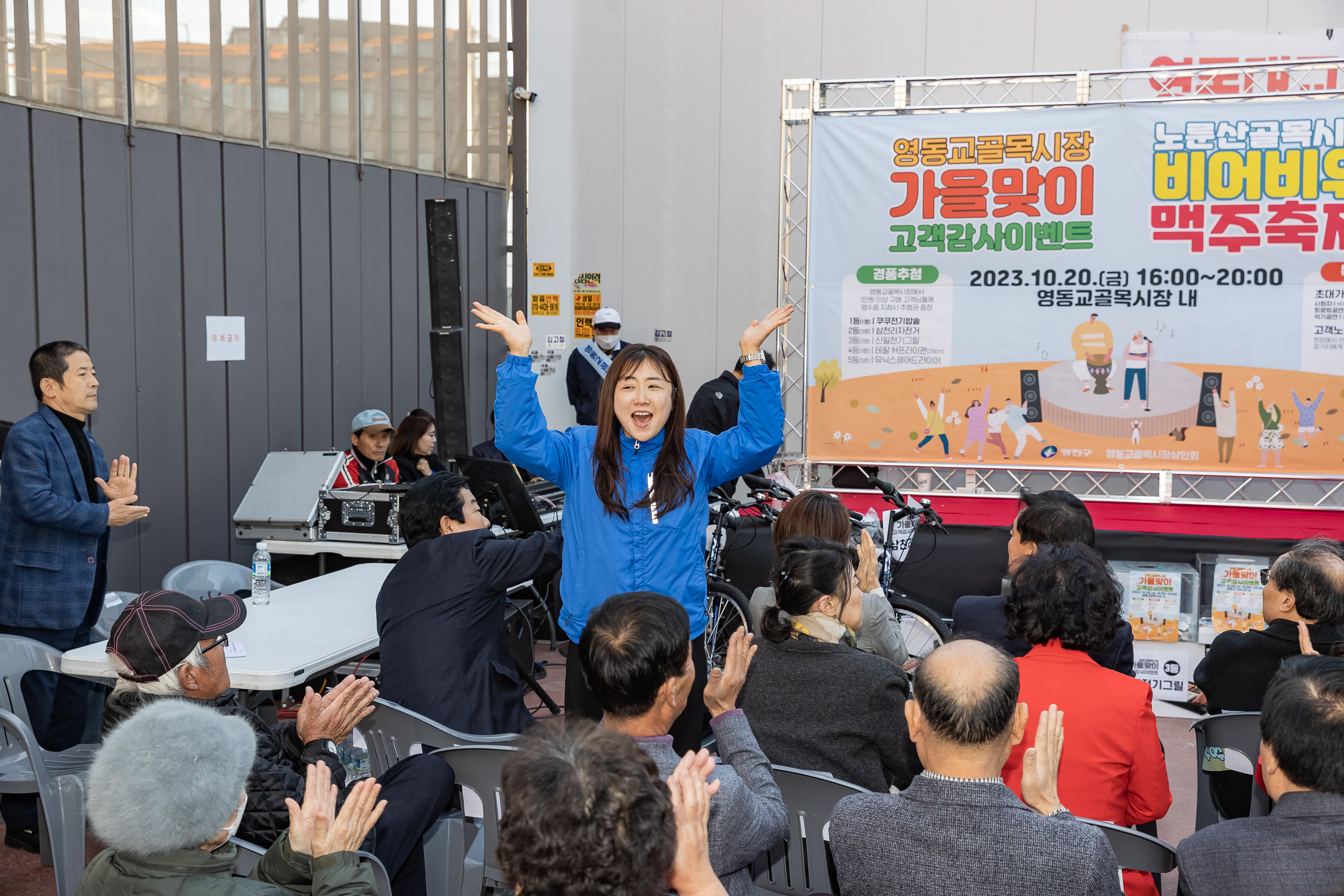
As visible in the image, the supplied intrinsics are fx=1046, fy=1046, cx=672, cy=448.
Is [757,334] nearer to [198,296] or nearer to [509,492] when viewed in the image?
[509,492]

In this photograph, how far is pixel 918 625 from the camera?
4.41 meters

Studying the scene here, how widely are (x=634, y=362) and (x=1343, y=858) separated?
1.68 meters

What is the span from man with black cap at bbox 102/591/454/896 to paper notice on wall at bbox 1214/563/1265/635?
3.95 m

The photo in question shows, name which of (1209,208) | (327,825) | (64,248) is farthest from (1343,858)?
(64,248)

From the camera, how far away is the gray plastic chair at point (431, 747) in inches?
89.5

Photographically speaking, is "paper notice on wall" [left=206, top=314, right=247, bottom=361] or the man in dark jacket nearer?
"paper notice on wall" [left=206, top=314, right=247, bottom=361]

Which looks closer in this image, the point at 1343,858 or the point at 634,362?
the point at 1343,858

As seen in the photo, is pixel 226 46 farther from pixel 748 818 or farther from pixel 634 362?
pixel 748 818

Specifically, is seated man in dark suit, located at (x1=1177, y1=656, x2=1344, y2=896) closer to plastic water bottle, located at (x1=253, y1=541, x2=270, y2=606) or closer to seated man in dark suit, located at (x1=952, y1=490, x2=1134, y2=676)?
seated man in dark suit, located at (x1=952, y1=490, x2=1134, y2=676)

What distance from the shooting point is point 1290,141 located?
501 centimetres

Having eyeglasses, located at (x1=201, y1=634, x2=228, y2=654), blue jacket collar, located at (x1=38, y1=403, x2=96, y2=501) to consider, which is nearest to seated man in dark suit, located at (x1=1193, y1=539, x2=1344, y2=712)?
eyeglasses, located at (x1=201, y1=634, x2=228, y2=654)

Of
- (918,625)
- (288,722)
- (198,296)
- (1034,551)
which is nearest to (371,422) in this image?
(198,296)

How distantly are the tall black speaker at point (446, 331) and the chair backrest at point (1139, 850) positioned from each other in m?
4.48

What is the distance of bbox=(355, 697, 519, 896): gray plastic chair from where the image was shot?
2273 millimetres
